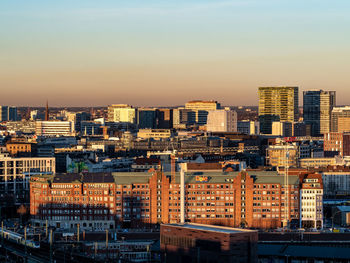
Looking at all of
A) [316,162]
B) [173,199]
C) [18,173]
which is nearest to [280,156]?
[316,162]

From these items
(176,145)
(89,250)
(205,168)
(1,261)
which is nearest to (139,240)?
(89,250)

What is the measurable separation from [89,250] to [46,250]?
3382 mm

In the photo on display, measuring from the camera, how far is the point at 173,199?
99500 mm

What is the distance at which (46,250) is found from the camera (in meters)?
84.6

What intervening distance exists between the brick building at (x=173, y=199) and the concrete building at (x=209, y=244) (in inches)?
815

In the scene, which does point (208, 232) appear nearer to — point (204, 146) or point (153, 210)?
point (153, 210)

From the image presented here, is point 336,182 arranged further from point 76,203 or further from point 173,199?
point 76,203

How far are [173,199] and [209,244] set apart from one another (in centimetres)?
2536

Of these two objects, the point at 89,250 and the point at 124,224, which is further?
the point at 124,224

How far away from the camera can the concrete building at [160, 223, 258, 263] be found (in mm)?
73188

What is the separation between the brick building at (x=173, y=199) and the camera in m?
98.2

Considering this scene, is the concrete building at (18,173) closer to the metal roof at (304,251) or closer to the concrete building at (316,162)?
the concrete building at (316,162)

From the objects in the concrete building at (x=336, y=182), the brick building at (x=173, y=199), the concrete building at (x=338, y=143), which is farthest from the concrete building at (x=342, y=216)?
the concrete building at (x=338, y=143)

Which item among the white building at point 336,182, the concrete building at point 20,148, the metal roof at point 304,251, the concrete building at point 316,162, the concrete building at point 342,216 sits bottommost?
the metal roof at point 304,251
